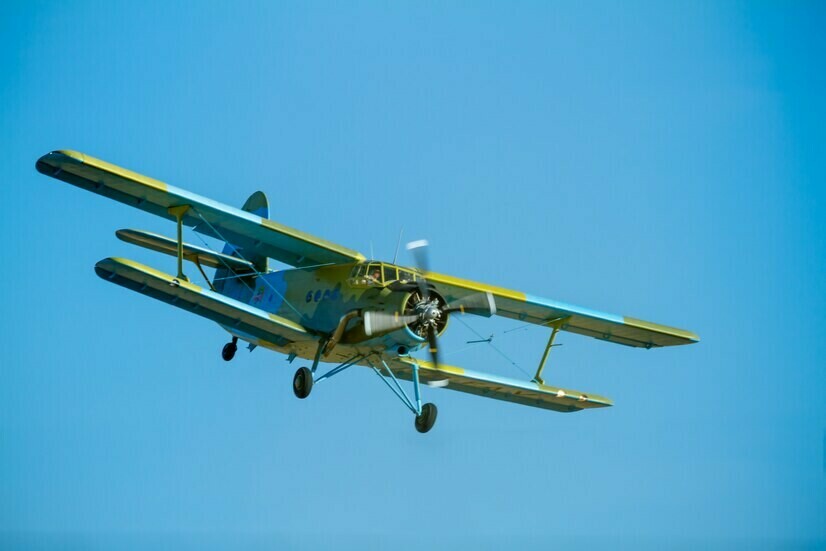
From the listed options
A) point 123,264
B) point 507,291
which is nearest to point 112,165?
point 123,264

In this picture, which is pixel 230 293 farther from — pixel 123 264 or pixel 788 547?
pixel 788 547

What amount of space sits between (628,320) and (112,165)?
14.3m

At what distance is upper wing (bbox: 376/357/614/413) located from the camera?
27.6 m

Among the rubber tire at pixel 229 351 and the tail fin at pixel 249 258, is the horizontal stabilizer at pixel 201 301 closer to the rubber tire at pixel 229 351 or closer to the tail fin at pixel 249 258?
the rubber tire at pixel 229 351

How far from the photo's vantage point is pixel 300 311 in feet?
86.1

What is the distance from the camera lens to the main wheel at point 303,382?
2533 cm

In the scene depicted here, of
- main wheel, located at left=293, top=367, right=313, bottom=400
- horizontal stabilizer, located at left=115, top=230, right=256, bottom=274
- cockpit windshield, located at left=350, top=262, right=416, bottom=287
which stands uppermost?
horizontal stabilizer, located at left=115, top=230, right=256, bottom=274

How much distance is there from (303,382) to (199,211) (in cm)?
471

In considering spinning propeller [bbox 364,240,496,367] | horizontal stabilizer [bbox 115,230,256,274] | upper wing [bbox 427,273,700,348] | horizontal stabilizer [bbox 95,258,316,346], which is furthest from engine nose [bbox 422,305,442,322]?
horizontal stabilizer [bbox 115,230,256,274]

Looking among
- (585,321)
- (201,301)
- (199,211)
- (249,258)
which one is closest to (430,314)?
Answer: (201,301)

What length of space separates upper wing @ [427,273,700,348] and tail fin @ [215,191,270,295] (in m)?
5.59

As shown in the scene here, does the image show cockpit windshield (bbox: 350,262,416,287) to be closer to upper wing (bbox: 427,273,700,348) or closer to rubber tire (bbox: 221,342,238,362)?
upper wing (bbox: 427,273,700,348)

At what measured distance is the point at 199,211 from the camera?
80.2 feet

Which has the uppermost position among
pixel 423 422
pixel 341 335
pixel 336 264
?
pixel 336 264
